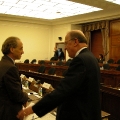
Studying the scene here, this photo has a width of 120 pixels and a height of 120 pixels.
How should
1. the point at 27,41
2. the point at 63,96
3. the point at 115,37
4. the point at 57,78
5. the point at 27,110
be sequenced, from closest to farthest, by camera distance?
1. the point at 63,96
2. the point at 27,110
3. the point at 57,78
4. the point at 115,37
5. the point at 27,41

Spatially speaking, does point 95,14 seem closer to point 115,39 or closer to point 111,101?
point 115,39

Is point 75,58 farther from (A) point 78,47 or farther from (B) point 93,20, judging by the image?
(B) point 93,20

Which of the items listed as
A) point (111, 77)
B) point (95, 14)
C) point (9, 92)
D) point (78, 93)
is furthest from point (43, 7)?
point (78, 93)

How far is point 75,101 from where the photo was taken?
4.41ft

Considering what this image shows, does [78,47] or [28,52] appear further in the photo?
[28,52]

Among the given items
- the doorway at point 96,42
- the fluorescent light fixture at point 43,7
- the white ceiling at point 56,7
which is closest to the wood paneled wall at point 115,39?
the doorway at point 96,42

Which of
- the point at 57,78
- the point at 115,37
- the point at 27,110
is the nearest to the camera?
the point at 27,110

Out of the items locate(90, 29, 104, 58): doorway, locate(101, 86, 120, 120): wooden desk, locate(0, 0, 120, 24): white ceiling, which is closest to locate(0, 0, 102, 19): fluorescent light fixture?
locate(0, 0, 120, 24): white ceiling

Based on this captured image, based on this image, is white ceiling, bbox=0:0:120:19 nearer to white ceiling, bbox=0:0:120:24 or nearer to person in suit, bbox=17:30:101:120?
white ceiling, bbox=0:0:120:24

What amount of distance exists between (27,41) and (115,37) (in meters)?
5.58

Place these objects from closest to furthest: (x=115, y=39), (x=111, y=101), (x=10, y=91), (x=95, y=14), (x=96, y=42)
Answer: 1. (x=10, y=91)
2. (x=111, y=101)
3. (x=95, y=14)
4. (x=115, y=39)
5. (x=96, y=42)

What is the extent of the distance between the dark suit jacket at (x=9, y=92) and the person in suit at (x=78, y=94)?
0.29 meters

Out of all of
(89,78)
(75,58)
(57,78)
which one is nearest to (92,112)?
(89,78)

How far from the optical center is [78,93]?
52.8 inches
